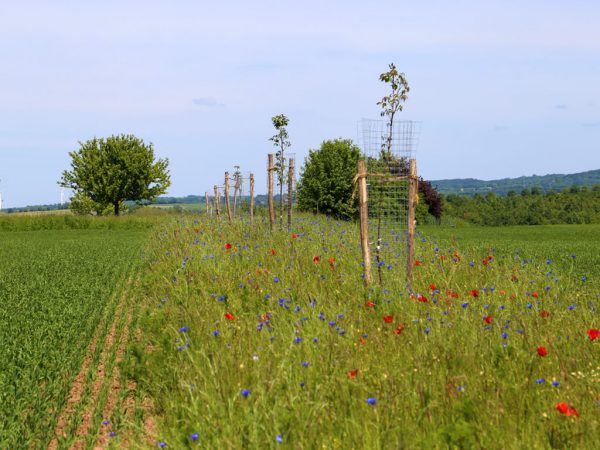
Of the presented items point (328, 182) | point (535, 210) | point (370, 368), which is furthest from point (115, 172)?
point (370, 368)

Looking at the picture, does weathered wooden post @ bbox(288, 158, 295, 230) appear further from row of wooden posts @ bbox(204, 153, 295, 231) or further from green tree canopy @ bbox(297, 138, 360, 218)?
green tree canopy @ bbox(297, 138, 360, 218)

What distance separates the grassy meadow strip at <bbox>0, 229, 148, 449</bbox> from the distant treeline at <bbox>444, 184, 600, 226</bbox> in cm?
5591

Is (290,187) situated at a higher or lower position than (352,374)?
higher

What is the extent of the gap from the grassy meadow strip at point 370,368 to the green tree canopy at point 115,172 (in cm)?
5597

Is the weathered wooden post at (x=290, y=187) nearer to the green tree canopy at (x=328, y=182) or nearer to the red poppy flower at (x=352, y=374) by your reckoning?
the red poppy flower at (x=352, y=374)

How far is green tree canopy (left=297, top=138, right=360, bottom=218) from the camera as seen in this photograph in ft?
167

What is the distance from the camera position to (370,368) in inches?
221

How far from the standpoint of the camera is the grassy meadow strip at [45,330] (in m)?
6.27

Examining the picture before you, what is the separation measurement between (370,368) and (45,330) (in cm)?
610

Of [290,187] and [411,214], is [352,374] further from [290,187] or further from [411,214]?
[290,187]

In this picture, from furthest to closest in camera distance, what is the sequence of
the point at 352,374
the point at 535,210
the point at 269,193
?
the point at 535,210, the point at 269,193, the point at 352,374

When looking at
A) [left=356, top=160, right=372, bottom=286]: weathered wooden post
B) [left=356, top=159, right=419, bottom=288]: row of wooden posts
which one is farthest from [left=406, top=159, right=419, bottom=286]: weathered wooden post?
[left=356, top=160, right=372, bottom=286]: weathered wooden post

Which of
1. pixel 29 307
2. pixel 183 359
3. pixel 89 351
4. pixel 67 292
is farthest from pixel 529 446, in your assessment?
pixel 67 292

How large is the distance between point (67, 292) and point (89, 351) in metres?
4.86
